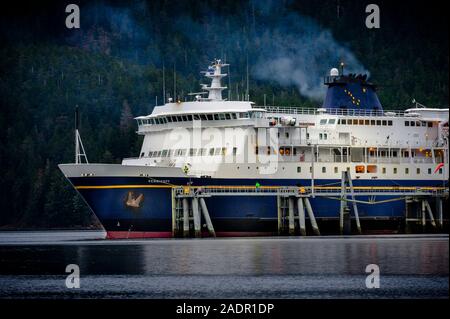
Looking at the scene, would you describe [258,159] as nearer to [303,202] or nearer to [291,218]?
[303,202]

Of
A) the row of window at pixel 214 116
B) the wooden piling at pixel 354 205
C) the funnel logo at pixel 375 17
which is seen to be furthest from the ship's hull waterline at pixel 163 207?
the funnel logo at pixel 375 17

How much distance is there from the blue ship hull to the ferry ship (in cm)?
6

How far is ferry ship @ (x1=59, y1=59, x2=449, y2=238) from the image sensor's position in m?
68.6

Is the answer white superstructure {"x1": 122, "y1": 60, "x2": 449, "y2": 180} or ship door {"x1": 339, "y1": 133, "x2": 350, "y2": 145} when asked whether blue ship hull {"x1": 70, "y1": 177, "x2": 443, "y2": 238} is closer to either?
white superstructure {"x1": 122, "y1": 60, "x2": 449, "y2": 180}

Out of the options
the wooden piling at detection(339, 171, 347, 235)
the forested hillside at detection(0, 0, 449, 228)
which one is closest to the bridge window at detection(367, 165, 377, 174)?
the wooden piling at detection(339, 171, 347, 235)

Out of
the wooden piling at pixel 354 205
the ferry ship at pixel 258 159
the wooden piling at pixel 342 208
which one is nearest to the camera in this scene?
the ferry ship at pixel 258 159

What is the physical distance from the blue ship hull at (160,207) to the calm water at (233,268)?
3.81 feet

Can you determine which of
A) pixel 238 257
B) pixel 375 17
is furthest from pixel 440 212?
pixel 238 257

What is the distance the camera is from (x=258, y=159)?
234 feet

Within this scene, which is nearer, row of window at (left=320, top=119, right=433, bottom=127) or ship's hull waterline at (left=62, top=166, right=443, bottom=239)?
ship's hull waterline at (left=62, top=166, right=443, bottom=239)

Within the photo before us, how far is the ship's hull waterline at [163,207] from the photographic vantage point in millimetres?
68250

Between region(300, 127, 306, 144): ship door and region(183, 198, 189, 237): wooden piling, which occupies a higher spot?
region(300, 127, 306, 144): ship door

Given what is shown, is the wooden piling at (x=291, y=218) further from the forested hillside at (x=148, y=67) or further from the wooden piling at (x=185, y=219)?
the forested hillside at (x=148, y=67)

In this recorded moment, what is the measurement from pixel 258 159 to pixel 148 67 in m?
103
